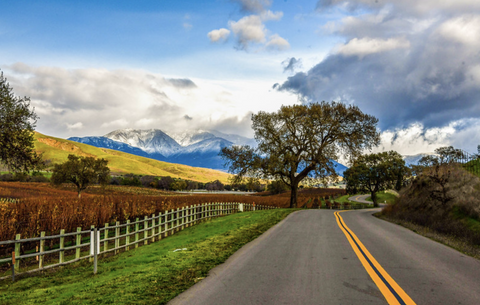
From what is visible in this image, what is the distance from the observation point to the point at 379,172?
65500 millimetres

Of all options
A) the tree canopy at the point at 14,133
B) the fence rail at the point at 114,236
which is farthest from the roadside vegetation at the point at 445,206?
the tree canopy at the point at 14,133

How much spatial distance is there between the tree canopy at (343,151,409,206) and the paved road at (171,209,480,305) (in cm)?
5607

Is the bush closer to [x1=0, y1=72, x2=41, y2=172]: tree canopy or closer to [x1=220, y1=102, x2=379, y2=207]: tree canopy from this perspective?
[x1=220, y1=102, x2=379, y2=207]: tree canopy

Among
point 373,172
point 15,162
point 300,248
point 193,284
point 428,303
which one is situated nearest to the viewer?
point 428,303

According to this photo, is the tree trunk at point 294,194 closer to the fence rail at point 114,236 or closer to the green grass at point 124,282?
the fence rail at point 114,236

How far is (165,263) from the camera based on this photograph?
944 cm

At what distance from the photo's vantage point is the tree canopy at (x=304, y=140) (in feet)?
123

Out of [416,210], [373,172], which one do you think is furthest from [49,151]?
[416,210]

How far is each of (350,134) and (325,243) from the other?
93.0 feet

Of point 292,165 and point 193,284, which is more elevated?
point 292,165

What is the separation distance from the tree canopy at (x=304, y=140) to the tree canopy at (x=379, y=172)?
89.6 ft

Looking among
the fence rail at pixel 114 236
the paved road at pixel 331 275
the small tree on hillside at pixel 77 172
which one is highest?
the small tree on hillside at pixel 77 172

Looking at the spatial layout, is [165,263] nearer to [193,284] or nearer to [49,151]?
[193,284]

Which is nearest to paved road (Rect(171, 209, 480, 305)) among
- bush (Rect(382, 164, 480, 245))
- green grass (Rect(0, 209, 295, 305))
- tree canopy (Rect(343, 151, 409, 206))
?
green grass (Rect(0, 209, 295, 305))
